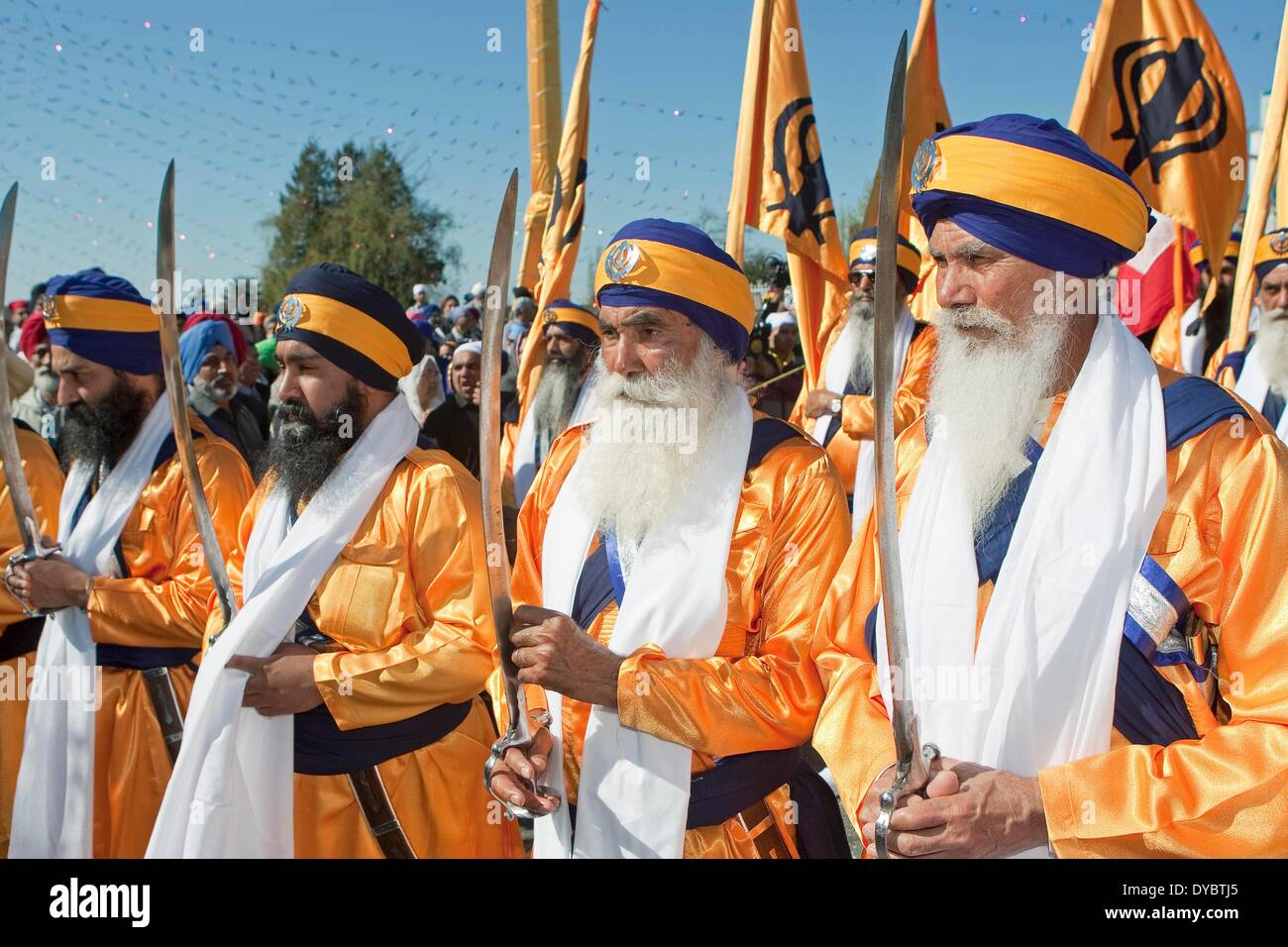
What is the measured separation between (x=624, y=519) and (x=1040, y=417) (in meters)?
1.00

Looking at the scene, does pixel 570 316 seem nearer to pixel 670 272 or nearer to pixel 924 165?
pixel 670 272

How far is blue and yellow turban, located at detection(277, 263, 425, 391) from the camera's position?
3.32m

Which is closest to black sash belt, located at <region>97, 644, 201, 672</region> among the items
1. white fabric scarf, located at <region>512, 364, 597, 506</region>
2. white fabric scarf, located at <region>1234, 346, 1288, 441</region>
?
white fabric scarf, located at <region>512, 364, 597, 506</region>

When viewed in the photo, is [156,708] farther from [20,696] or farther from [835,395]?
[835,395]

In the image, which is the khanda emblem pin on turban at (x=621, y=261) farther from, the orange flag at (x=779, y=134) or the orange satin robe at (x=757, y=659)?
the orange flag at (x=779, y=134)

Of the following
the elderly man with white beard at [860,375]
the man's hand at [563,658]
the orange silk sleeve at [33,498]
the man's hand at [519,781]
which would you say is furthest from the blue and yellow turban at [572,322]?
the man's hand at [519,781]

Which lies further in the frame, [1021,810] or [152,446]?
[152,446]

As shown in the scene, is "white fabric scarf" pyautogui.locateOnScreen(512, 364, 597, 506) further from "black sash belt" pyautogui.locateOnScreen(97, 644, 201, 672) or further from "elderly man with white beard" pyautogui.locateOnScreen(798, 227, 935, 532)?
"black sash belt" pyautogui.locateOnScreen(97, 644, 201, 672)

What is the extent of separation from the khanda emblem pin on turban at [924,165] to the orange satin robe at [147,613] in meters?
2.35

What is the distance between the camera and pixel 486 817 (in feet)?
10.7

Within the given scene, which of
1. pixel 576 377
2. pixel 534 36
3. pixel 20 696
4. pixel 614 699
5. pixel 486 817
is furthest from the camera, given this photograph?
pixel 576 377

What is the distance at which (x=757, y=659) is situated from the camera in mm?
2607

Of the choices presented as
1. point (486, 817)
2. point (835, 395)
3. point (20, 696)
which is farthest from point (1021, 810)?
point (835, 395)

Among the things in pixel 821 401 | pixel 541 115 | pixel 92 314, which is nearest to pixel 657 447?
pixel 92 314
